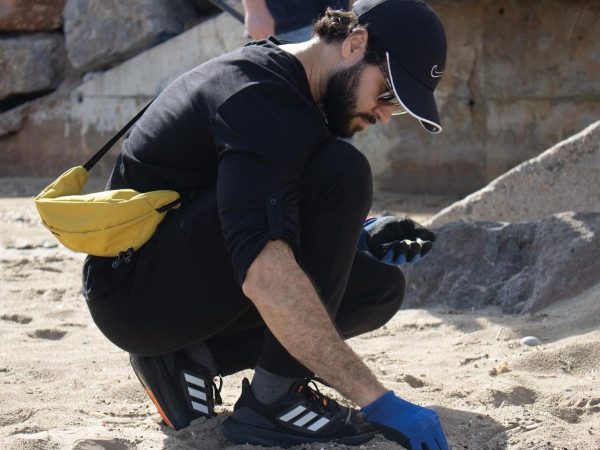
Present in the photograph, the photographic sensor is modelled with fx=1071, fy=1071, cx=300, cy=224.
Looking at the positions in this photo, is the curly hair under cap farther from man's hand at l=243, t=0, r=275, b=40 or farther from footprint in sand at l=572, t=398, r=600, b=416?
man's hand at l=243, t=0, r=275, b=40

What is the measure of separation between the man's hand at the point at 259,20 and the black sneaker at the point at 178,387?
1921 millimetres

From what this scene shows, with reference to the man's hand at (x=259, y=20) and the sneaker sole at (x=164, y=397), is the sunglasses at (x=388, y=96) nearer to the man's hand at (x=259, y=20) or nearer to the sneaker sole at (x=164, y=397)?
the sneaker sole at (x=164, y=397)

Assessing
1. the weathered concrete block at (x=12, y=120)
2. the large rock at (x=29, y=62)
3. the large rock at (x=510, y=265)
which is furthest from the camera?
the large rock at (x=29, y=62)

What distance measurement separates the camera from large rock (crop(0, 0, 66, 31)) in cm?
778

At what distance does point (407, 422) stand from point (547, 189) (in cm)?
193

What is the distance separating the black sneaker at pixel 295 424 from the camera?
239 cm


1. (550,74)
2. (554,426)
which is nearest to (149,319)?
(554,426)

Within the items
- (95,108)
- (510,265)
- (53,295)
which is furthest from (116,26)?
(510,265)

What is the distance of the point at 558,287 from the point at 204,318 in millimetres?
1481

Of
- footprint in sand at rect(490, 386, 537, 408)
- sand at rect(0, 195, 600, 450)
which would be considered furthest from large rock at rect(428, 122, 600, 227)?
footprint in sand at rect(490, 386, 537, 408)

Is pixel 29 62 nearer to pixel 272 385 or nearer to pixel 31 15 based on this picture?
pixel 31 15

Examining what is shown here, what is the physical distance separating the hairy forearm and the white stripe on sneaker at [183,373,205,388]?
44 centimetres

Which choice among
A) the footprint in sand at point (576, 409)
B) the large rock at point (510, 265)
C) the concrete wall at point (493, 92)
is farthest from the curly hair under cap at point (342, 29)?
the concrete wall at point (493, 92)

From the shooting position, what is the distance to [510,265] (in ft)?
12.1
